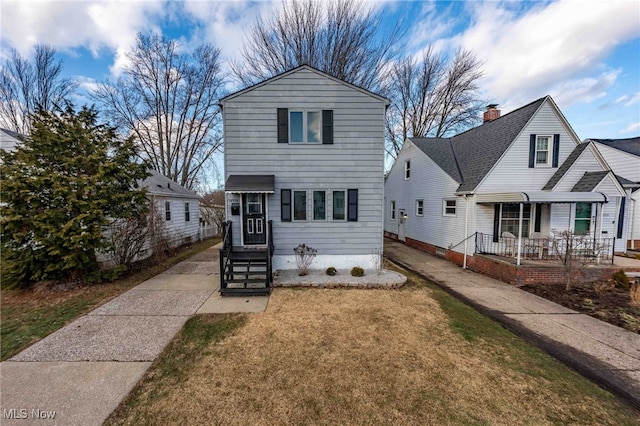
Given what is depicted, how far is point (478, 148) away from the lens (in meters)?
11.3

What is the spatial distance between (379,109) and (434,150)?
6.81m

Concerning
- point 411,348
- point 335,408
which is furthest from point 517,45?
point 335,408

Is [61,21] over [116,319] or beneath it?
over

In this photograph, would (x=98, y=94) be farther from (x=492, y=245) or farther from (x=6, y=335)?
(x=492, y=245)

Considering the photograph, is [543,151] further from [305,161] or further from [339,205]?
[305,161]

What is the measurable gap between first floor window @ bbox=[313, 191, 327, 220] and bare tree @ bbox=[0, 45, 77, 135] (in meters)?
23.2

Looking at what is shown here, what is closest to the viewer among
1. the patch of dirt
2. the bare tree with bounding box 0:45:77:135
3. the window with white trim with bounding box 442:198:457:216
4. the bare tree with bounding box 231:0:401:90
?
the patch of dirt

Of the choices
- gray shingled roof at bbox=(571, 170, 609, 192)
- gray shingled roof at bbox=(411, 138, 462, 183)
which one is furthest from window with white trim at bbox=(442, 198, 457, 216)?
gray shingled roof at bbox=(571, 170, 609, 192)

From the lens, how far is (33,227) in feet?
21.1

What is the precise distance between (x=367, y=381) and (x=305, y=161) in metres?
6.29

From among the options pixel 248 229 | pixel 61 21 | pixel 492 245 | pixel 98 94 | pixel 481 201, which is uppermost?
pixel 98 94

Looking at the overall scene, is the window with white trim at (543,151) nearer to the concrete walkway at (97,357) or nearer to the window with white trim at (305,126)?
the window with white trim at (305,126)

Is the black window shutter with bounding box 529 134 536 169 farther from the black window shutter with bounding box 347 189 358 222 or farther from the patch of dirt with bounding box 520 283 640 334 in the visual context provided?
the black window shutter with bounding box 347 189 358 222

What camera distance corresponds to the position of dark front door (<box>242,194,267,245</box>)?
8039 mm
